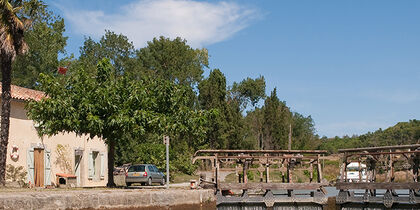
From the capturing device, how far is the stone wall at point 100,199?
15250 millimetres

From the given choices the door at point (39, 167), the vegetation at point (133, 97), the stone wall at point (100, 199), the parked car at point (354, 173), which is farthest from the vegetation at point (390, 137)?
the stone wall at point (100, 199)

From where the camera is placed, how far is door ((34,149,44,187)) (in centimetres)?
3034

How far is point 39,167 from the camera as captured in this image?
3073cm

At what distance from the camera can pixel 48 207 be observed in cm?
1573

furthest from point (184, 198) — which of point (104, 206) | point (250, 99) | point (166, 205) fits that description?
point (250, 99)

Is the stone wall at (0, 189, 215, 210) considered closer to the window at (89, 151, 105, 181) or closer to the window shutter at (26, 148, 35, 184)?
the window shutter at (26, 148, 35, 184)

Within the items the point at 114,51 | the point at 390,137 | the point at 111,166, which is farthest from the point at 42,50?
the point at 390,137

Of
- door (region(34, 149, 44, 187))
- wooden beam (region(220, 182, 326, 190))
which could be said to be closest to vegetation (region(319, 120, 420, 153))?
door (region(34, 149, 44, 187))

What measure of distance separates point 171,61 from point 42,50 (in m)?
21.8

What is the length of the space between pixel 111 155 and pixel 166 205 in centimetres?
768

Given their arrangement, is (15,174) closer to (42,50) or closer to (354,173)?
(42,50)

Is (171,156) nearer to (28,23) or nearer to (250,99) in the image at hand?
(28,23)

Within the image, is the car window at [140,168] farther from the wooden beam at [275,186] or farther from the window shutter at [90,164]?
the wooden beam at [275,186]

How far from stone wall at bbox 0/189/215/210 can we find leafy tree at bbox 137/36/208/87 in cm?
4510
